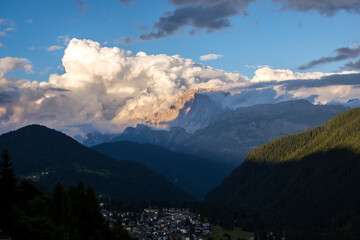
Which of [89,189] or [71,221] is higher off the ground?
[89,189]

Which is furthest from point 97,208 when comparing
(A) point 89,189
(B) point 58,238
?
(B) point 58,238

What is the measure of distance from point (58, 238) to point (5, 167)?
28.1m

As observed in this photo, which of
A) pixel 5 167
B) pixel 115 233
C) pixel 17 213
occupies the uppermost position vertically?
pixel 5 167

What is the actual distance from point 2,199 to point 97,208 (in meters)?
33.7

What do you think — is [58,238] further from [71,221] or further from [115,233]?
[115,233]

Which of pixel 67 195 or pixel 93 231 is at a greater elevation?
pixel 67 195

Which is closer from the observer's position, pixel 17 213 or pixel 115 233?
pixel 17 213

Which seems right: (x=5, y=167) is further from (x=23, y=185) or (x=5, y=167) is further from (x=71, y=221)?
(x=23, y=185)

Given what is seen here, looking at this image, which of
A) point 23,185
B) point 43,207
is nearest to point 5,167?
point 43,207

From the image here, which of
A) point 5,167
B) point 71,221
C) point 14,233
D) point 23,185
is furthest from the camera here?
point 23,185

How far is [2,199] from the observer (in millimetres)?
124250

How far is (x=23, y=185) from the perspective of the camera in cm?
16712

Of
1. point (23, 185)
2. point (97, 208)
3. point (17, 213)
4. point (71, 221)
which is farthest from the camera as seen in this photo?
point (23, 185)

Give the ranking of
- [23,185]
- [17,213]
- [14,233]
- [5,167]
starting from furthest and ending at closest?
[23,185], [5,167], [17,213], [14,233]
